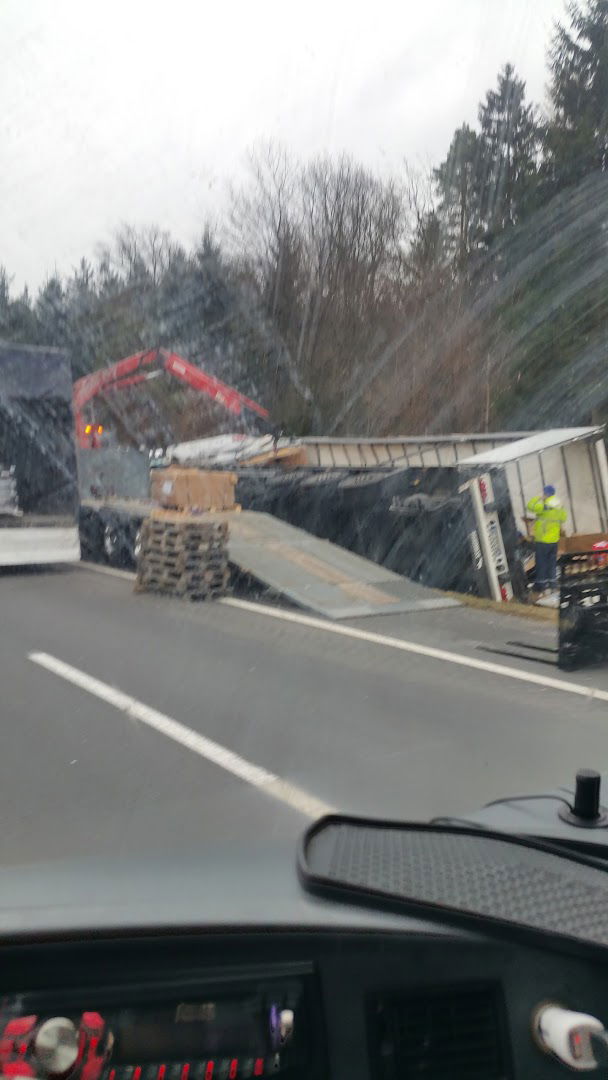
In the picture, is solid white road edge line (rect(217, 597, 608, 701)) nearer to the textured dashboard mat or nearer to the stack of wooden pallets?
the stack of wooden pallets

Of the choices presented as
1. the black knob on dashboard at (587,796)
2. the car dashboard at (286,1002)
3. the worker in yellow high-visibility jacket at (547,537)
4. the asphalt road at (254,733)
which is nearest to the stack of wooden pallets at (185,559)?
the asphalt road at (254,733)

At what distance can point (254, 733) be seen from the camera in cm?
617

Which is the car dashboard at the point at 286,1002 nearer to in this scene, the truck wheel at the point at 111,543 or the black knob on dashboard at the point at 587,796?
the black knob on dashboard at the point at 587,796

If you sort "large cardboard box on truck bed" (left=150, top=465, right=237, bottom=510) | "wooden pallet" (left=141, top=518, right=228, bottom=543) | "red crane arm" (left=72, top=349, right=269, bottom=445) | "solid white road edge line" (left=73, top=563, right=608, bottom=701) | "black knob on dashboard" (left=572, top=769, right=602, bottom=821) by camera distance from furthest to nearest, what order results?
"red crane arm" (left=72, top=349, right=269, bottom=445)
"large cardboard box on truck bed" (left=150, top=465, right=237, bottom=510)
"wooden pallet" (left=141, top=518, right=228, bottom=543)
"solid white road edge line" (left=73, top=563, right=608, bottom=701)
"black knob on dashboard" (left=572, top=769, right=602, bottom=821)

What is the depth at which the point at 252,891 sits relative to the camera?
193 centimetres

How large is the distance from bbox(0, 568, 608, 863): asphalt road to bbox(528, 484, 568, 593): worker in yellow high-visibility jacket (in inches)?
A: 93.7

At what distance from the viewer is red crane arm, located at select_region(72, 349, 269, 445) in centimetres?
1950

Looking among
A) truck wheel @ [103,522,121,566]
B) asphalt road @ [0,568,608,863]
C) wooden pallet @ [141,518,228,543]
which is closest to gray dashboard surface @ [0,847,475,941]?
asphalt road @ [0,568,608,863]

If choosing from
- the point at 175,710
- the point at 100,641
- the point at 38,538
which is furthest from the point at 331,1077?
the point at 38,538

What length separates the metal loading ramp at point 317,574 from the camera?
467 inches

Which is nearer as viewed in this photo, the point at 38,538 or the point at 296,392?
the point at 38,538

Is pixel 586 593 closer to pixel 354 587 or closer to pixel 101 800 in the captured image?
pixel 354 587

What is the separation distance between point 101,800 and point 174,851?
847 mm

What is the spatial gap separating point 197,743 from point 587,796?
148 inches
